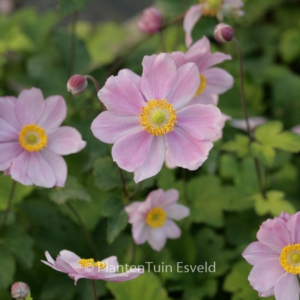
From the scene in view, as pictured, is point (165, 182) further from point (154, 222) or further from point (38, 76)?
point (38, 76)

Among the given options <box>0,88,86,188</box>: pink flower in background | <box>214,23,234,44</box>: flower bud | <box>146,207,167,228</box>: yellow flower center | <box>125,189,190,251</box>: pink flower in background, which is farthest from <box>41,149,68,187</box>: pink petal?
<box>214,23,234,44</box>: flower bud

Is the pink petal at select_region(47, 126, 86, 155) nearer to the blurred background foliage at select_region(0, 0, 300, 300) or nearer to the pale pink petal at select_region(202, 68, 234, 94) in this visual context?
the blurred background foliage at select_region(0, 0, 300, 300)

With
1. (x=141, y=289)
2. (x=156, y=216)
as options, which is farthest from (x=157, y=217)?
(x=141, y=289)

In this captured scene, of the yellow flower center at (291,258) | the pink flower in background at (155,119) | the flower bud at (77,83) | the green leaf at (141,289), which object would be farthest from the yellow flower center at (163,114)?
the green leaf at (141,289)

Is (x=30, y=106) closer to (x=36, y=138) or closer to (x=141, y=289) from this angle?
(x=36, y=138)

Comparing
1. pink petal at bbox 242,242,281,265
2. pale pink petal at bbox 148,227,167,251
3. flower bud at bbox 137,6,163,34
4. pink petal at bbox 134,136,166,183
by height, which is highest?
flower bud at bbox 137,6,163,34

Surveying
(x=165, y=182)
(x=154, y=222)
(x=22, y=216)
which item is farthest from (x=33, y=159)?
(x=22, y=216)
